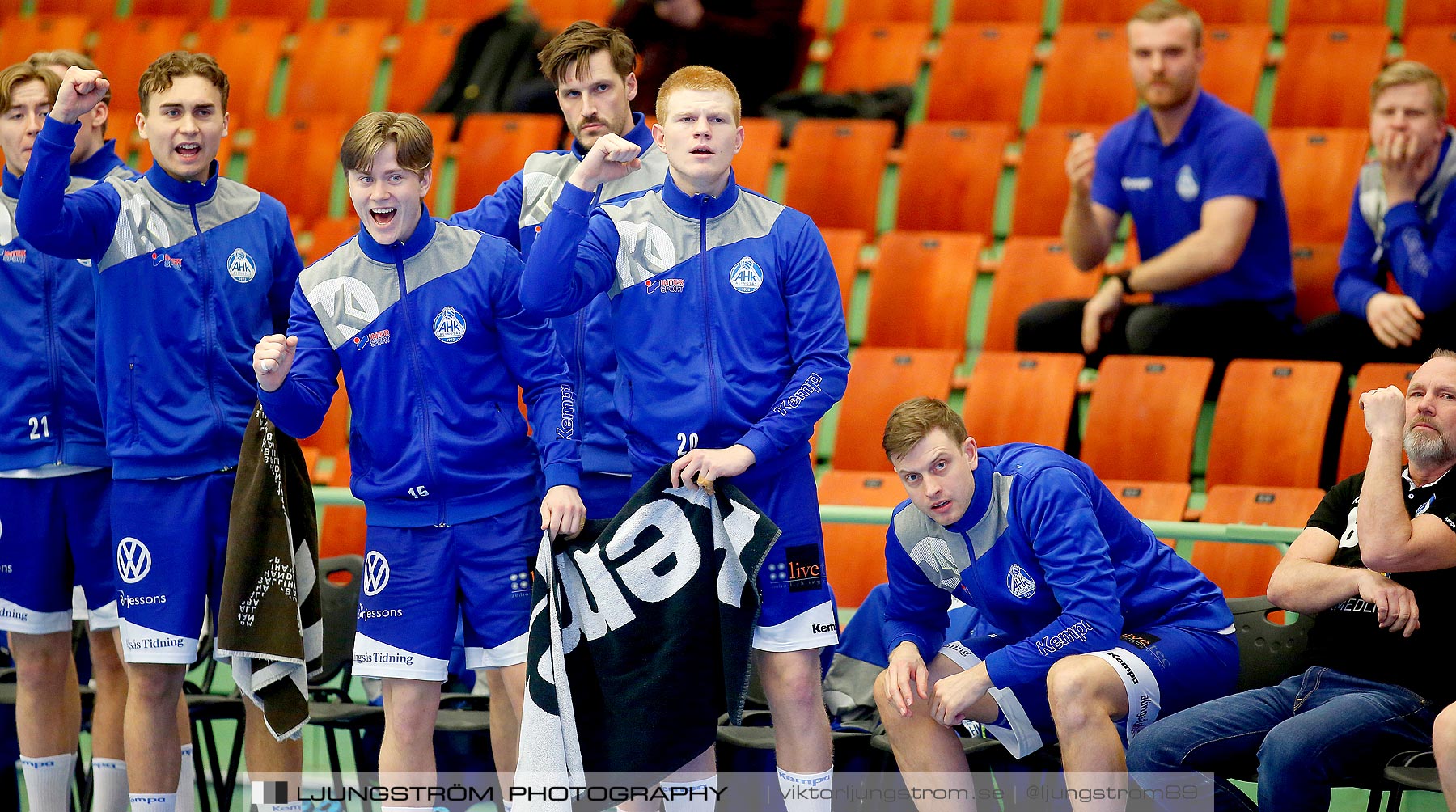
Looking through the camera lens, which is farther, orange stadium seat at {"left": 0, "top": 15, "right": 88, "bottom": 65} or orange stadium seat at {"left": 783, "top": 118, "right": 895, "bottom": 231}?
orange stadium seat at {"left": 0, "top": 15, "right": 88, "bottom": 65}

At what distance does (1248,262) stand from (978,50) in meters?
2.24

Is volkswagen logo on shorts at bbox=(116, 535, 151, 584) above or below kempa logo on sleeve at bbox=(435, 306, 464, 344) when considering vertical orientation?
below

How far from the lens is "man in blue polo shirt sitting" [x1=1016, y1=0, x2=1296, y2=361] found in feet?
18.4

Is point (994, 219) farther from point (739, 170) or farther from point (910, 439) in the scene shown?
point (910, 439)

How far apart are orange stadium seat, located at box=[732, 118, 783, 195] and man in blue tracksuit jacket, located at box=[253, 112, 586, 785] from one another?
123 inches

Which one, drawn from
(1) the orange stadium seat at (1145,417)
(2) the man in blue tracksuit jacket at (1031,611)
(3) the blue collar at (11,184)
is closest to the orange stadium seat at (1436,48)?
(1) the orange stadium seat at (1145,417)

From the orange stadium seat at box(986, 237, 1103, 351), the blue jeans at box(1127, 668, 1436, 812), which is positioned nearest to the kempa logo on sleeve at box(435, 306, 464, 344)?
→ the blue jeans at box(1127, 668, 1436, 812)

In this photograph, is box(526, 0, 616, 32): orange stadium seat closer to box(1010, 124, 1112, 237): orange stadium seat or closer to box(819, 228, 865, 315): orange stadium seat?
box(819, 228, 865, 315): orange stadium seat

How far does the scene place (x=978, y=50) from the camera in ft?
24.4

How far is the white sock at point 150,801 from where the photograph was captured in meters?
4.11

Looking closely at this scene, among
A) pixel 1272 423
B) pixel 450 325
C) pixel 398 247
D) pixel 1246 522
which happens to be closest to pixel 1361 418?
pixel 1272 423

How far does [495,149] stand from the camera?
7379mm

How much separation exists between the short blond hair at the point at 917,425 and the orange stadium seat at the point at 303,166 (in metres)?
4.67

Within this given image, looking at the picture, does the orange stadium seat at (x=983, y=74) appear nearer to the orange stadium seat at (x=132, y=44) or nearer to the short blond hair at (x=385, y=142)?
the short blond hair at (x=385, y=142)
